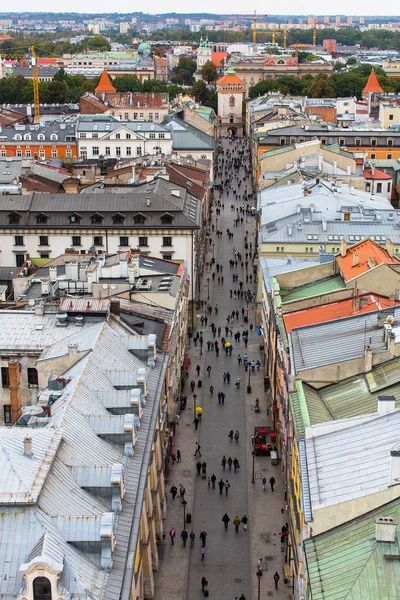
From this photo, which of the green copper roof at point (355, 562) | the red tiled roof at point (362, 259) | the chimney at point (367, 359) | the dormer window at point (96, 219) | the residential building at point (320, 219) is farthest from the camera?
the dormer window at point (96, 219)

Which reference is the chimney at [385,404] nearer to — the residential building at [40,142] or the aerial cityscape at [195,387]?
the aerial cityscape at [195,387]

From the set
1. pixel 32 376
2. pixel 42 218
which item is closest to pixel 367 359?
pixel 32 376

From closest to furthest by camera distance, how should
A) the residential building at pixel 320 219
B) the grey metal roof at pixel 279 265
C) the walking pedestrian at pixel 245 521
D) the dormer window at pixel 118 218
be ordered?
the walking pedestrian at pixel 245 521, the grey metal roof at pixel 279 265, the residential building at pixel 320 219, the dormer window at pixel 118 218

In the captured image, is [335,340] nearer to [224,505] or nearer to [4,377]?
[224,505]

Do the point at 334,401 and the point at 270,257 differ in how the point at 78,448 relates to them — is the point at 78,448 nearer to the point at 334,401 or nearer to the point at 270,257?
the point at 334,401

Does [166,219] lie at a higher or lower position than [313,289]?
higher

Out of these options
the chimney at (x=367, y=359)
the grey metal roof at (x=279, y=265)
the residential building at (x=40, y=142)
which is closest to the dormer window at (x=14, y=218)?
the grey metal roof at (x=279, y=265)
